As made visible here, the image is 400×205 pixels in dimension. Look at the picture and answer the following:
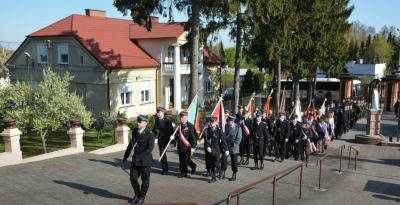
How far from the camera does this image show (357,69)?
66.1 metres

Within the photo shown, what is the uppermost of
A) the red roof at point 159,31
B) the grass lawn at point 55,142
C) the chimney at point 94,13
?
the chimney at point 94,13

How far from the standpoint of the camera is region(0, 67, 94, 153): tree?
547 inches

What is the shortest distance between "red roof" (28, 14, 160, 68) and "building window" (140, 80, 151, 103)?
1542mm

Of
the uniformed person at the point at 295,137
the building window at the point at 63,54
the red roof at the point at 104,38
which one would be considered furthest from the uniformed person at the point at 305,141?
the building window at the point at 63,54

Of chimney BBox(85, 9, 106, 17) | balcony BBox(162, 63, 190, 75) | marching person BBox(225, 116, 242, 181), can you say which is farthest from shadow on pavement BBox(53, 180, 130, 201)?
chimney BBox(85, 9, 106, 17)

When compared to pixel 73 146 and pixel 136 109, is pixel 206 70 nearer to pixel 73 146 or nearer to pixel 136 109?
pixel 136 109

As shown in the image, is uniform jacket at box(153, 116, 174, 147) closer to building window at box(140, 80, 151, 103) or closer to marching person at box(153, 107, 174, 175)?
marching person at box(153, 107, 174, 175)

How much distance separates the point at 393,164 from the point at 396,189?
4172 mm

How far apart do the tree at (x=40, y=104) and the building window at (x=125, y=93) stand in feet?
40.1

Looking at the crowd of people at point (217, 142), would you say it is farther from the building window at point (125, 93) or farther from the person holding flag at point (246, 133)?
the building window at point (125, 93)

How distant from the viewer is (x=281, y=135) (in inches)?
502

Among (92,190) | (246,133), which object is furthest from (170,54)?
(92,190)

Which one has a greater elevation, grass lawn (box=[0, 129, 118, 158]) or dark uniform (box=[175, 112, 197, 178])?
dark uniform (box=[175, 112, 197, 178])

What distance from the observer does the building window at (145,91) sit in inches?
1141
